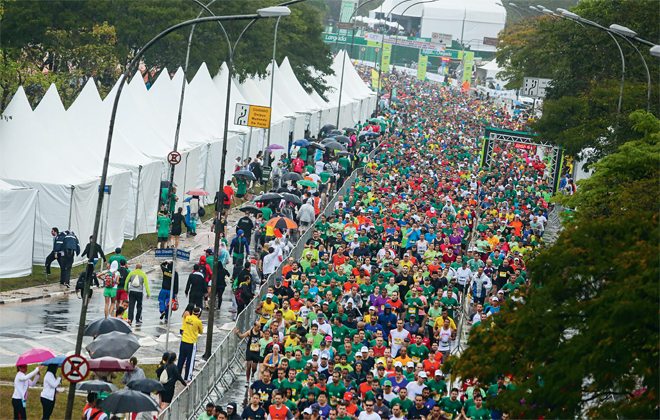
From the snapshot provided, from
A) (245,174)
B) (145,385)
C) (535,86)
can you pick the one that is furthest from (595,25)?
(535,86)

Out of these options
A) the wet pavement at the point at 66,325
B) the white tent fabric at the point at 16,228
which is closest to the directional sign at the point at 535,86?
the wet pavement at the point at 66,325

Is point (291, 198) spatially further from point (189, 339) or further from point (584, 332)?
point (584, 332)

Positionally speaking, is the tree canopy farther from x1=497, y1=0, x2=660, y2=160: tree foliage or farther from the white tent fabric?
the white tent fabric

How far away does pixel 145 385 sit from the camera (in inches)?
800

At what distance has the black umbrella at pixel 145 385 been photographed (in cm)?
2028

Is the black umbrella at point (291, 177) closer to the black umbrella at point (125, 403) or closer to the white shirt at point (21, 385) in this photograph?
the white shirt at point (21, 385)

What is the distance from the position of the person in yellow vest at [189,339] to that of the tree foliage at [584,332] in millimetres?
7848

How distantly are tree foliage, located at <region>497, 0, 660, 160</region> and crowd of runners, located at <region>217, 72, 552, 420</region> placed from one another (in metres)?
2.78

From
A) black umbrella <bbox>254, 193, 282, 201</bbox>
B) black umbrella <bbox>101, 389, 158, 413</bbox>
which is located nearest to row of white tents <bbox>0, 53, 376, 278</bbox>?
black umbrella <bbox>254, 193, 282, 201</bbox>

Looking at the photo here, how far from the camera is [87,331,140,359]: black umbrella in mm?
21828

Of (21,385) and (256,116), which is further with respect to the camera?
(256,116)

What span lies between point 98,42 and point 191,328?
41699 millimetres

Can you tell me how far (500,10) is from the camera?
194 metres

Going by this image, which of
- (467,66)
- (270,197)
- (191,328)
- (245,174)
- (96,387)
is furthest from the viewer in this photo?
(467,66)
